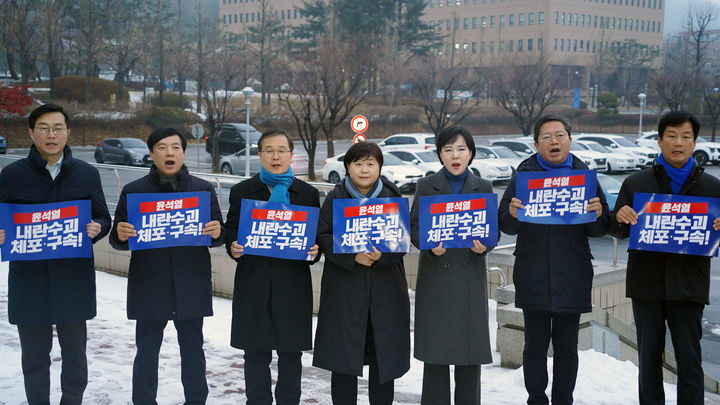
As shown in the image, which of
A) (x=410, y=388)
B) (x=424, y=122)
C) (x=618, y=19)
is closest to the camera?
(x=410, y=388)

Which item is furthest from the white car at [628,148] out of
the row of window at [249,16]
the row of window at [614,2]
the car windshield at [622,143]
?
the row of window at [249,16]

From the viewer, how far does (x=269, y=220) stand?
4875 millimetres

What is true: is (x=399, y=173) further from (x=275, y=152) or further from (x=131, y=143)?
(x=275, y=152)

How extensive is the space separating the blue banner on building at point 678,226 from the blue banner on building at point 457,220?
93cm

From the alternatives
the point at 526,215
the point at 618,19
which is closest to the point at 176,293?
the point at 526,215

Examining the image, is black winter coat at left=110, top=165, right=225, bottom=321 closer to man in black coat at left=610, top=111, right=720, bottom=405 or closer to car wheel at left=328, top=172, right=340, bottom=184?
man in black coat at left=610, top=111, right=720, bottom=405

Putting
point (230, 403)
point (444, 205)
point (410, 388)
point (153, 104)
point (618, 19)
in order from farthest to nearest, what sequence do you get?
1. point (618, 19)
2. point (153, 104)
3. point (410, 388)
4. point (230, 403)
5. point (444, 205)

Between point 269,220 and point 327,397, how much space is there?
163 cm

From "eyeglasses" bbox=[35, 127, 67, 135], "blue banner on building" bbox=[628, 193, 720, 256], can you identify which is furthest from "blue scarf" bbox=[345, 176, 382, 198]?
"eyeglasses" bbox=[35, 127, 67, 135]

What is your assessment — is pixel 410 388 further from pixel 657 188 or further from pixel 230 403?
pixel 657 188

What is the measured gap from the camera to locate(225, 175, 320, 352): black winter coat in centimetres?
496

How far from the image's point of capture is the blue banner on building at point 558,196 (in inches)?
190

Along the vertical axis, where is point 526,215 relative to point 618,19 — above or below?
below

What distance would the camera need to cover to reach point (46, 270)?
194 inches
